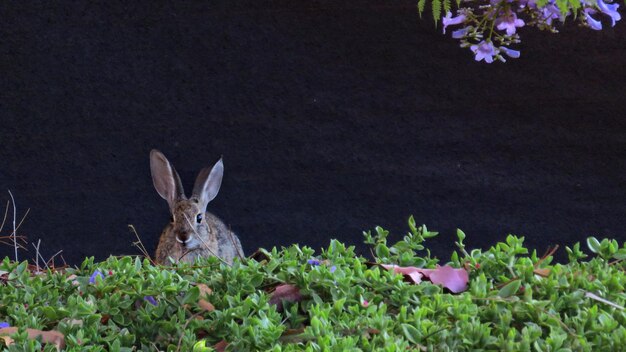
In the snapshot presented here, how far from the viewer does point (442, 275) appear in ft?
6.15

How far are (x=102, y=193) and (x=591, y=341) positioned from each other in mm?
3907

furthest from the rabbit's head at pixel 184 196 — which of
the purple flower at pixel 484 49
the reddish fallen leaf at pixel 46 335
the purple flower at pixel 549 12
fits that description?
the reddish fallen leaf at pixel 46 335

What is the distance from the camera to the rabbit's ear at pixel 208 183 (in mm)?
4832

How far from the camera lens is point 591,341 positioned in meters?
1.57

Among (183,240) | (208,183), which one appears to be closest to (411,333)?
(183,240)

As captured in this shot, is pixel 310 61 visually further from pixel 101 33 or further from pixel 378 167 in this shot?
pixel 101 33

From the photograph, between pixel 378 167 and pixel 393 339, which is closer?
pixel 393 339

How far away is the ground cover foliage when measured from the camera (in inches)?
61.4

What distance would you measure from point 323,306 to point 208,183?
3206 millimetres

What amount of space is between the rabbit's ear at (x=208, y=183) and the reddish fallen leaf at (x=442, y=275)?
294 centimetres

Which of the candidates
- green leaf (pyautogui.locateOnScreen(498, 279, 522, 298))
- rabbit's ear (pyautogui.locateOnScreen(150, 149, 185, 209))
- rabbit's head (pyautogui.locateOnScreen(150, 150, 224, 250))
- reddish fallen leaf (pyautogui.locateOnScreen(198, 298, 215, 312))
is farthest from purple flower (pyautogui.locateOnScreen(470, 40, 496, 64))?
rabbit's ear (pyautogui.locateOnScreen(150, 149, 185, 209))

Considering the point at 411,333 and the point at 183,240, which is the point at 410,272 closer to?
the point at 411,333

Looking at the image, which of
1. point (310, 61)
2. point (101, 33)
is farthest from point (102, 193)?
point (310, 61)

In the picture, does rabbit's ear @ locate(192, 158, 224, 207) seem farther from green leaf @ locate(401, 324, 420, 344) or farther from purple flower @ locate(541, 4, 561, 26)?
green leaf @ locate(401, 324, 420, 344)
